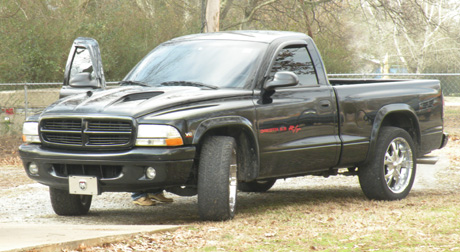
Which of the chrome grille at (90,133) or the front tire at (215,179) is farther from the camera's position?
the front tire at (215,179)

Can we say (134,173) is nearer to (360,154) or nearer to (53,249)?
(53,249)

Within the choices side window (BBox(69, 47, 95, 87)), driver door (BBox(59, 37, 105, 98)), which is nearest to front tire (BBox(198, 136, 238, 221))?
driver door (BBox(59, 37, 105, 98))

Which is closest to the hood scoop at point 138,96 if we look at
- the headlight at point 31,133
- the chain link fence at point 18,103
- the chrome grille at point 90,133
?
the chrome grille at point 90,133

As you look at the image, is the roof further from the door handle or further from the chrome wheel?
the chrome wheel

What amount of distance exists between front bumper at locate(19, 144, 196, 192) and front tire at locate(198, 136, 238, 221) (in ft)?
0.47

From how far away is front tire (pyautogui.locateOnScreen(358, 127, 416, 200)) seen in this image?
834 centimetres

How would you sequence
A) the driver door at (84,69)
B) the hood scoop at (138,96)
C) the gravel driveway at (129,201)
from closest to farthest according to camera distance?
the hood scoop at (138,96), the gravel driveway at (129,201), the driver door at (84,69)

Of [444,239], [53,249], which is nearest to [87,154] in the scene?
[53,249]

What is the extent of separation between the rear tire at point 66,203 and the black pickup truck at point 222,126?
1 cm

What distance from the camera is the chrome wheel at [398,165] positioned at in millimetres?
8570

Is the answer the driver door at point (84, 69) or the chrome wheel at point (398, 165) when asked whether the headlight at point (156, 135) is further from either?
the chrome wheel at point (398, 165)

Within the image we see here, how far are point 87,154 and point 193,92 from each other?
112 centimetres

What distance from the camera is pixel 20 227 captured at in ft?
20.4

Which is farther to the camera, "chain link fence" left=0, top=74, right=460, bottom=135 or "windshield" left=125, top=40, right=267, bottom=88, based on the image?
"chain link fence" left=0, top=74, right=460, bottom=135
